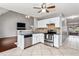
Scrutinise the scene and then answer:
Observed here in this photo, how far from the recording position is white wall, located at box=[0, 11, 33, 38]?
274cm

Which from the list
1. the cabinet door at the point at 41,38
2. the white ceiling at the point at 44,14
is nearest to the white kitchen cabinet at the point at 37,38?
the cabinet door at the point at 41,38

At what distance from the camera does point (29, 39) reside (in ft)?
9.69

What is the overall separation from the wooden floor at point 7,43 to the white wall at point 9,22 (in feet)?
0.43

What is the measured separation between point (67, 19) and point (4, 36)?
212 centimetres

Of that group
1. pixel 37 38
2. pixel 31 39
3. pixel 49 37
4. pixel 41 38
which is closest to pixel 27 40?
pixel 31 39

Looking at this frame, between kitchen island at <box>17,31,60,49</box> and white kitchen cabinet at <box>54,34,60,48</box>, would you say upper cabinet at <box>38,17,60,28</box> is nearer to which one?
kitchen island at <box>17,31,60,49</box>

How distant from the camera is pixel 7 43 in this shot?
2922 millimetres

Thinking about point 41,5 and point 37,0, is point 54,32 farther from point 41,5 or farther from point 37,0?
point 37,0

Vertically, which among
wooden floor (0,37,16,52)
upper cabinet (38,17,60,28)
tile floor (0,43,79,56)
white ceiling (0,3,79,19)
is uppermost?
white ceiling (0,3,79,19)

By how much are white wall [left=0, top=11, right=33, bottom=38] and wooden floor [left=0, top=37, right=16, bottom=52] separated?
0.43 ft

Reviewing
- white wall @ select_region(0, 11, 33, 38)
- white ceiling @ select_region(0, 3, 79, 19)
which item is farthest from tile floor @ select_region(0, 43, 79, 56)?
white ceiling @ select_region(0, 3, 79, 19)

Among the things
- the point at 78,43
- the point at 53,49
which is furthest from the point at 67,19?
the point at 53,49

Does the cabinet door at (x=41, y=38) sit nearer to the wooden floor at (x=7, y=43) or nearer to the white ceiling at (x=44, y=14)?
the white ceiling at (x=44, y=14)

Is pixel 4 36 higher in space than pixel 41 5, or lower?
lower
